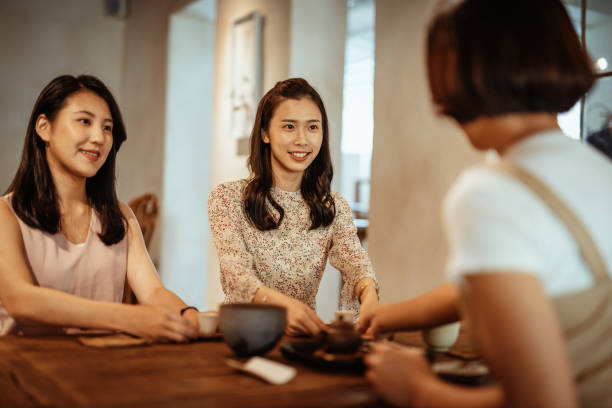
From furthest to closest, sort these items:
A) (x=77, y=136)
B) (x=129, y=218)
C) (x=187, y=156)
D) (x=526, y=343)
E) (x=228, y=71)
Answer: (x=187, y=156) < (x=228, y=71) < (x=129, y=218) < (x=77, y=136) < (x=526, y=343)

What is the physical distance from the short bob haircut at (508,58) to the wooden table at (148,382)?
0.45 meters

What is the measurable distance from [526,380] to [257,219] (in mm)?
1372

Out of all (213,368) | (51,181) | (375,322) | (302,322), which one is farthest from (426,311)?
(51,181)

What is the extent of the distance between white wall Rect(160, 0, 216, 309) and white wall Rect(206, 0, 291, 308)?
0.74 m

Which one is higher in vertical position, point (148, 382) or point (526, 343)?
point (526, 343)

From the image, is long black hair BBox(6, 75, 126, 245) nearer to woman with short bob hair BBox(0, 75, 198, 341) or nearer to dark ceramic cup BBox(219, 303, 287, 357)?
woman with short bob hair BBox(0, 75, 198, 341)

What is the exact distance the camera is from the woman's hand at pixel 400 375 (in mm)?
760

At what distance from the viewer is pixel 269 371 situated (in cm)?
90

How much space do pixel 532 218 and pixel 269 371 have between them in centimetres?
47

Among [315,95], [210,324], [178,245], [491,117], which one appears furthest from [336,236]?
[178,245]

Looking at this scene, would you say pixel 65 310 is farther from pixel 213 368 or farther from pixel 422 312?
pixel 422 312

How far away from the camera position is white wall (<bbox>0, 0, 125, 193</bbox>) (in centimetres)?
527

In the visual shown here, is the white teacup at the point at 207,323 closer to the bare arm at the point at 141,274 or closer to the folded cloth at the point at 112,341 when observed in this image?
the folded cloth at the point at 112,341

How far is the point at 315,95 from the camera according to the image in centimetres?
201
